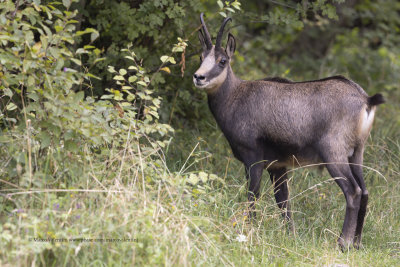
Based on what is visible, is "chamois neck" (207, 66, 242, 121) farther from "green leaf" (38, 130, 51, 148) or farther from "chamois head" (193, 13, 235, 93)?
"green leaf" (38, 130, 51, 148)

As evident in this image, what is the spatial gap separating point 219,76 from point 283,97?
73cm

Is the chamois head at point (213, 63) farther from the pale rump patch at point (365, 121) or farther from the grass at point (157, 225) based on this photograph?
the pale rump patch at point (365, 121)

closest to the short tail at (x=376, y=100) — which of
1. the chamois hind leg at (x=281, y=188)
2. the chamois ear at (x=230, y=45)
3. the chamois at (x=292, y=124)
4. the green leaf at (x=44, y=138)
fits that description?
the chamois at (x=292, y=124)

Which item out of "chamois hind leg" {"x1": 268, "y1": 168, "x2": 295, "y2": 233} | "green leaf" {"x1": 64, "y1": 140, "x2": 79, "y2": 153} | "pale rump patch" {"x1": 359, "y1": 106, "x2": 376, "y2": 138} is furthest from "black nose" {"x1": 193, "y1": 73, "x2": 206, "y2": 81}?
"green leaf" {"x1": 64, "y1": 140, "x2": 79, "y2": 153}

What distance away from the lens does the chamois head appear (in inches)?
235

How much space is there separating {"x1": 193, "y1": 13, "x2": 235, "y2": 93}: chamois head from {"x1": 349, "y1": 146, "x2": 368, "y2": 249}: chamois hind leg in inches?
63.3

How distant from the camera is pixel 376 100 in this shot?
5.54 metres

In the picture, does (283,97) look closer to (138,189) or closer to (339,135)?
(339,135)

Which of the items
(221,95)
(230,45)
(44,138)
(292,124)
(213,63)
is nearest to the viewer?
(44,138)

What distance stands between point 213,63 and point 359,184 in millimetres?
1953

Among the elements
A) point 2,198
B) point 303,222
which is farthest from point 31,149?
point 303,222

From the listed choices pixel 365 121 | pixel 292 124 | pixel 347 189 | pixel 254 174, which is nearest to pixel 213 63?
pixel 292 124

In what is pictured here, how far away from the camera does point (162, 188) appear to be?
191 inches

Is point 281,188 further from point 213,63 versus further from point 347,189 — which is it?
point 213,63
